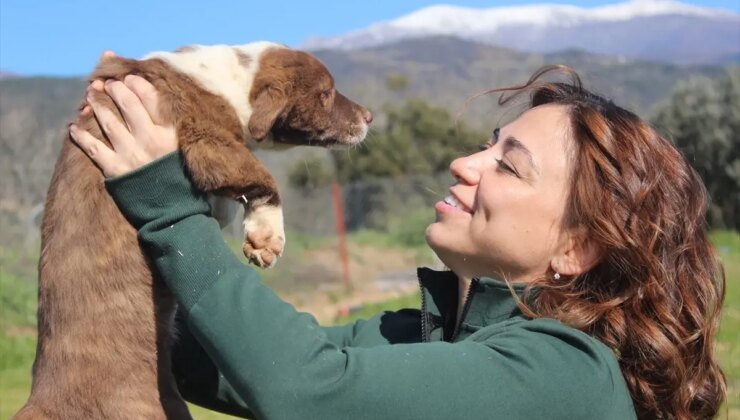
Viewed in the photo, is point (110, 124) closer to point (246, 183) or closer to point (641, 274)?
point (246, 183)

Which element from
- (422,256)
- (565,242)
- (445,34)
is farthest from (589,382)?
(445,34)

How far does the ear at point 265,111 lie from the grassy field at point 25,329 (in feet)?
8.35

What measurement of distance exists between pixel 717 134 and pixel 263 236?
20986mm

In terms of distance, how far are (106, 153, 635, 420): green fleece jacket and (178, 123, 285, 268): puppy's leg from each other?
33 cm

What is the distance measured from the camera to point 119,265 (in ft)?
9.27

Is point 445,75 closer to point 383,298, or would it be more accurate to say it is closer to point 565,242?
point 383,298

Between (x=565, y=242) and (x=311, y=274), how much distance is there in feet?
43.3

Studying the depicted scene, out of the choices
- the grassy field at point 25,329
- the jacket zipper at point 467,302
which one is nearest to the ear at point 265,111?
the jacket zipper at point 467,302

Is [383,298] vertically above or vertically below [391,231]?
above

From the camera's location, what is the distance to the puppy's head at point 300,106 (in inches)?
131

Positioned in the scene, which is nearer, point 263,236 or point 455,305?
point 455,305

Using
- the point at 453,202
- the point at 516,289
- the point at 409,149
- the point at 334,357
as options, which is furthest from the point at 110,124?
the point at 409,149

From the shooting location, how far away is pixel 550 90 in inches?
119

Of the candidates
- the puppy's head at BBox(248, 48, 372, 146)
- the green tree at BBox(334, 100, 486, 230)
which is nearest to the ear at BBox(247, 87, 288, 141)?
the puppy's head at BBox(248, 48, 372, 146)
